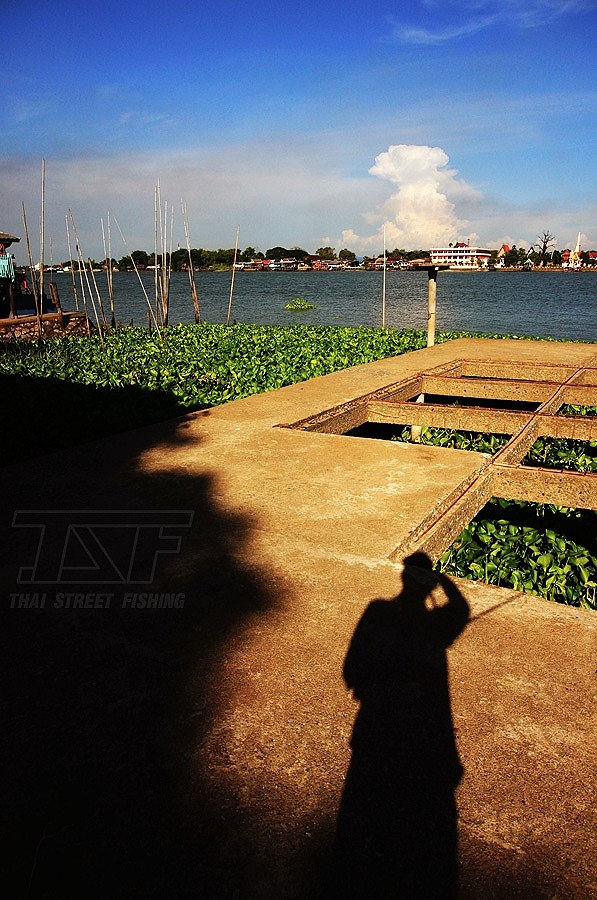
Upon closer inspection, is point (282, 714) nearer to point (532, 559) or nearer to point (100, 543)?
point (100, 543)

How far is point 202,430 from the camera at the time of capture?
6027 mm

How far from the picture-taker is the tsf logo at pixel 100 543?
317cm

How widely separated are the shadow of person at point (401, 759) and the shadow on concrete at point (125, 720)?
1.02ft

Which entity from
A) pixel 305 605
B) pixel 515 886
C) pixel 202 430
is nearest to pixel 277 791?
pixel 515 886

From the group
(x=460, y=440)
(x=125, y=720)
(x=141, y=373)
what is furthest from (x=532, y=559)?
(x=141, y=373)

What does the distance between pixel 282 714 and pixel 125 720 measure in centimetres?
54

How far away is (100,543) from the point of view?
3.51 meters

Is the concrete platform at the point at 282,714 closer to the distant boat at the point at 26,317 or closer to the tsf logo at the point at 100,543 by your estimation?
the tsf logo at the point at 100,543

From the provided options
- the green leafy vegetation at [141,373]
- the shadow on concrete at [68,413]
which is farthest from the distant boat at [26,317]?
the shadow on concrete at [68,413]

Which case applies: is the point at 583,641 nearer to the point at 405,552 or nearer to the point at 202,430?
the point at 405,552

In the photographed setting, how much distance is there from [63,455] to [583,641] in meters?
4.23

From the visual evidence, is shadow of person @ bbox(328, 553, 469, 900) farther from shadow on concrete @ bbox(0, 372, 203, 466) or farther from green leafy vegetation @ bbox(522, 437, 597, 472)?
shadow on concrete @ bbox(0, 372, 203, 466)

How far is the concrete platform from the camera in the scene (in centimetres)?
159

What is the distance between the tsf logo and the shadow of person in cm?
125
